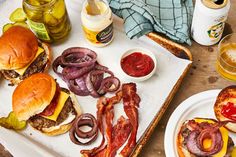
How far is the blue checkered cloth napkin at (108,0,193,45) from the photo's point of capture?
1.54m

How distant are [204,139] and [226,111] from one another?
0.12 metres

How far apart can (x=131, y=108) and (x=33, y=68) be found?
0.40 metres

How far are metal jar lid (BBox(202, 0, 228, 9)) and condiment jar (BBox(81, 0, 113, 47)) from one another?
34 centimetres

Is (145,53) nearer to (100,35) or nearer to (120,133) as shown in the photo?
(100,35)

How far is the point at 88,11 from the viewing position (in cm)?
151

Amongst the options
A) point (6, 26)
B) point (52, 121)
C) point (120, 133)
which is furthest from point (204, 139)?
point (6, 26)

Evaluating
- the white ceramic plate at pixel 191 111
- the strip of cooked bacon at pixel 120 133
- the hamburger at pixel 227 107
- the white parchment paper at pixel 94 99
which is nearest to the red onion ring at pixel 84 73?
the white parchment paper at pixel 94 99

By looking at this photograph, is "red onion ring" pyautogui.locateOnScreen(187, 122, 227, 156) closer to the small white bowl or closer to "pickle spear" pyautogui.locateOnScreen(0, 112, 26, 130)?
the small white bowl

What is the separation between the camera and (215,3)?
4.60 feet

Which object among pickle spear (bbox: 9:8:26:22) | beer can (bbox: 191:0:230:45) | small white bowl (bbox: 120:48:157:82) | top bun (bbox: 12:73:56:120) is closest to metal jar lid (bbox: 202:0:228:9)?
beer can (bbox: 191:0:230:45)

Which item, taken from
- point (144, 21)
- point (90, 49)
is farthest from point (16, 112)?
point (144, 21)

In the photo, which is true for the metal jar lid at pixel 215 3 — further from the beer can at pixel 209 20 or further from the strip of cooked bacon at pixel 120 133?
the strip of cooked bacon at pixel 120 133

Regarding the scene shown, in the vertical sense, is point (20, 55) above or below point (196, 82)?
above

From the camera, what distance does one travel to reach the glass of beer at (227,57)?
4.75 ft
